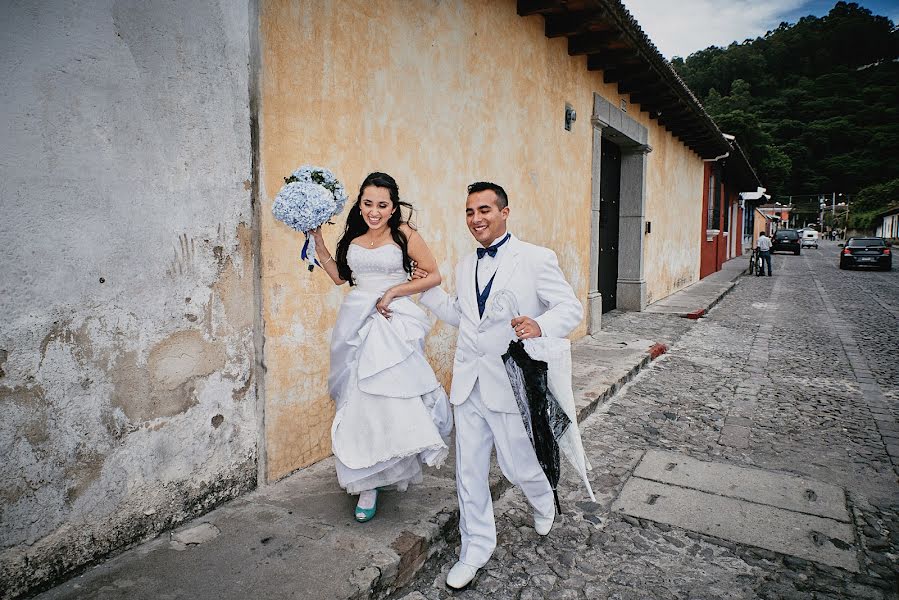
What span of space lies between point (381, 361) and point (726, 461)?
8.85ft

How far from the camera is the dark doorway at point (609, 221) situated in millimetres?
9508

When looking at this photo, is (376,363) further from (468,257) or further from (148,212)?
(148,212)

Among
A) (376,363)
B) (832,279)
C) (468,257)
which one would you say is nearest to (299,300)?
(376,363)

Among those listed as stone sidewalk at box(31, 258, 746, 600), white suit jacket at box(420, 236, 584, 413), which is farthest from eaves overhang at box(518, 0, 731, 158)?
stone sidewalk at box(31, 258, 746, 600)

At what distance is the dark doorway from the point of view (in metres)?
9.51

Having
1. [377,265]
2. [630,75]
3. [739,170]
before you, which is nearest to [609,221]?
[630,75]

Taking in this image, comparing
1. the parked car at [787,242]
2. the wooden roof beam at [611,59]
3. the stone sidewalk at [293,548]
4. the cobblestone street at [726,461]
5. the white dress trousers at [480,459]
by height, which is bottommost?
the cobblestone street at [726,461]

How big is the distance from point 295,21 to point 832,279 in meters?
20.1

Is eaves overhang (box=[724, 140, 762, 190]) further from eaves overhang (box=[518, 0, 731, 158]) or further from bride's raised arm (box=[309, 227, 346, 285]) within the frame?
bride's raised arm (box=[309, 227, 346, 285])

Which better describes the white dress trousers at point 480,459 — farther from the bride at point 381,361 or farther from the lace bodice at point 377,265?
the lace bodice at point 377,265

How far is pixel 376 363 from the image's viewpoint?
8.54ft

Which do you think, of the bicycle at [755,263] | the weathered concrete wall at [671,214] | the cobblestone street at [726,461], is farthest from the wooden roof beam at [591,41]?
the bicycle at [755,263]

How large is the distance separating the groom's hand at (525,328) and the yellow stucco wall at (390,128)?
1432mm

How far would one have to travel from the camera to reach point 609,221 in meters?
9.93
